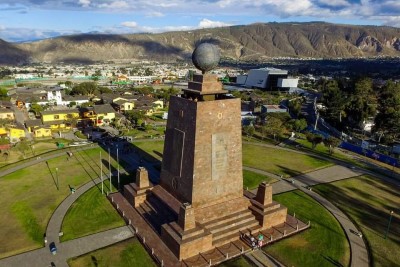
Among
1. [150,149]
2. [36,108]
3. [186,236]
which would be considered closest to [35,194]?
[150,149]

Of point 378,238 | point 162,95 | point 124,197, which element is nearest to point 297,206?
point 378,238

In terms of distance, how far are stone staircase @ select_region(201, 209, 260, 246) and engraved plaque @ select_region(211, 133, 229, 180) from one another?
4615 millimetres

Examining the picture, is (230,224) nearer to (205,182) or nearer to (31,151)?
(205,182)

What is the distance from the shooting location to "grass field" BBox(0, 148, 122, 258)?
32938 mm

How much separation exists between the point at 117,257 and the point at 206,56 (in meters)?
21.3

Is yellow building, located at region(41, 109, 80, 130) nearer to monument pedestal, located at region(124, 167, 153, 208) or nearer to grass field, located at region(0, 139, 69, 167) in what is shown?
grass field, located at region(0, 139, 69, 167)

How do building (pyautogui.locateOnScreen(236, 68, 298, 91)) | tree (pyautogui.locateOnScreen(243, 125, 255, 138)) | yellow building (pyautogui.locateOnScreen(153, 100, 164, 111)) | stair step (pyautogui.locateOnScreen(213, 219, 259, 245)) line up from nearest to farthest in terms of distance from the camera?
stair step (pyautogui.locateOnScreen(213, 219, 259, 245))
tree (pyautogui.locateOnScreen(243, 125, 255, 138))
yellow building (pyautogui.locateOnScreen(153, 100, 164, 111))
building (pyautogui.locateOnScreen(236, 68, 298, 91))

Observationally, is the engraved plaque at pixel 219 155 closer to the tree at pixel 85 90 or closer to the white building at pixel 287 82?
the tree at pixel 85 90

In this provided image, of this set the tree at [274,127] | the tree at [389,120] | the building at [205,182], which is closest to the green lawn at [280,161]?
the tree at [274,127]

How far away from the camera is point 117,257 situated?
2998cm

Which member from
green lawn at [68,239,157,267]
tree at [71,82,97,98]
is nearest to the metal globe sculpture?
green lawn at [68,239,157,267]

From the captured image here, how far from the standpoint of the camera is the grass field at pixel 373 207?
3173cm

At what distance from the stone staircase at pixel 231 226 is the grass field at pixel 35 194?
17.5 m

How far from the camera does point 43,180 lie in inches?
1868
